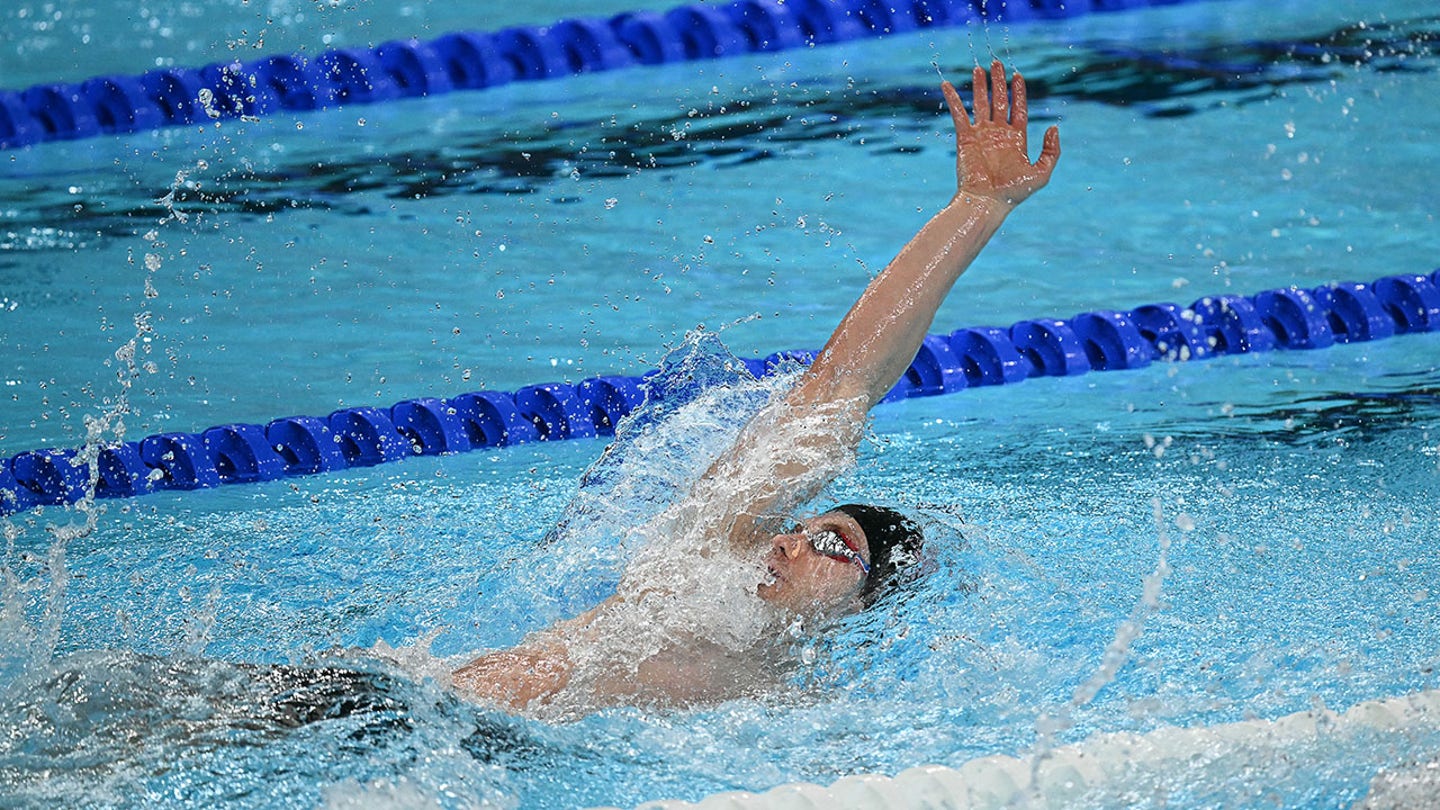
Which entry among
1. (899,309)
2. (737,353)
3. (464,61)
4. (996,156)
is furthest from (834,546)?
(464,61)

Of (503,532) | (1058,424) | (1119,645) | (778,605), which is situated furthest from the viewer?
(1058,424)

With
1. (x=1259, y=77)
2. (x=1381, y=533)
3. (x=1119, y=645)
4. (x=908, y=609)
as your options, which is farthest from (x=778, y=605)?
(x=1259, y=77)

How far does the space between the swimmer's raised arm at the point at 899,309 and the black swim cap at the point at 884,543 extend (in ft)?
0.28

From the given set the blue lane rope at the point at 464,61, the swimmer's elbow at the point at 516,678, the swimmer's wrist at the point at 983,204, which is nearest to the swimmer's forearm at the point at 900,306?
the swimmer's wrist at the point at 983,204

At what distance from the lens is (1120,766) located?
2039mm

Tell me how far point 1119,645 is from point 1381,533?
70cm

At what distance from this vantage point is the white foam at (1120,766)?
193 centimetres

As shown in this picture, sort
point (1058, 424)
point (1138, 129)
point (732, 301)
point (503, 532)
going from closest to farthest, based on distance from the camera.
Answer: point (503, 532) < point (1058, 424) < point (732, 301) < point (1138, 129)

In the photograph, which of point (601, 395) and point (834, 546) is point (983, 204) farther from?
point (601, 395)

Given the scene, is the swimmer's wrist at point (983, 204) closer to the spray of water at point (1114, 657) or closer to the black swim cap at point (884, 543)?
the black swim cap at point (884, 543)

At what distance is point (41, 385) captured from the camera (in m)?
3.70

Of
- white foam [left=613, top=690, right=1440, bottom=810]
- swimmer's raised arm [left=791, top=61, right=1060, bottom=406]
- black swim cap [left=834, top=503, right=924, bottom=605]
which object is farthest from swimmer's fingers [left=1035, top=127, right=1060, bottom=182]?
white foam [left=613, top=690, right=1440, bottom=810]

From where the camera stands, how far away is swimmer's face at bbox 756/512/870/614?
85.1 inches

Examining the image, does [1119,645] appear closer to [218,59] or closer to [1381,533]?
[1381,533]
